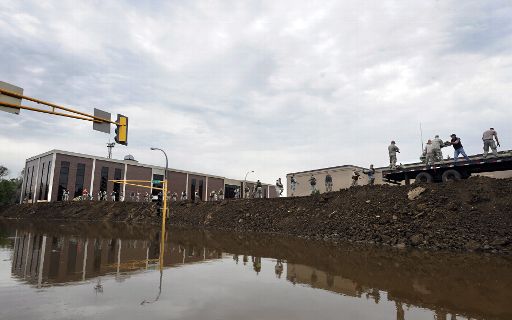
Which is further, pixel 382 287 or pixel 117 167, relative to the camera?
pixel 117 167

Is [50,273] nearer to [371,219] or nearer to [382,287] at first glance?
[382,287]

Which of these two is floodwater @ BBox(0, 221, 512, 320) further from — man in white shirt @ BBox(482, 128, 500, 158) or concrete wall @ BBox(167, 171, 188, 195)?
concrete wall @ BBox(167, 171, 188, 195)

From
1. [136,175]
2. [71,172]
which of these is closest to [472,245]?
[71,172]

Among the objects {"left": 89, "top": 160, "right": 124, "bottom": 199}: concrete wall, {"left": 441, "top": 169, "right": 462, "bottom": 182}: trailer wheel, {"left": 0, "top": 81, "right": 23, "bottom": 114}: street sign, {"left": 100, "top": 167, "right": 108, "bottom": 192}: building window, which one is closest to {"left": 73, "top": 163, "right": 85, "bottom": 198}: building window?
{"left": 89, "top": 160, "right": 124, "bottom": 199}: concrete wall

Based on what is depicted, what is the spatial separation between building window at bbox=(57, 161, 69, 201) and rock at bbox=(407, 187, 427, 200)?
5040cm

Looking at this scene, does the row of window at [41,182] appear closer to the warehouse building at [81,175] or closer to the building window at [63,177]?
the warehouse building at [81,175]

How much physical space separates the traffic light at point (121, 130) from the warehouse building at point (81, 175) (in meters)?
39.9

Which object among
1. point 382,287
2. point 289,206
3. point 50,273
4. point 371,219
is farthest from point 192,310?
point 289,206

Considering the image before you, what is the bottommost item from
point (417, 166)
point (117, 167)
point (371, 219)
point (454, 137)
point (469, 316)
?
point (469, 316)

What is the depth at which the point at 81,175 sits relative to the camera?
2035 inches

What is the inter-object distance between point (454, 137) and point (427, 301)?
13084mm

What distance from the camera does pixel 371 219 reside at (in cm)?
1755

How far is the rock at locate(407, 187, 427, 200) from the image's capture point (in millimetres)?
17234

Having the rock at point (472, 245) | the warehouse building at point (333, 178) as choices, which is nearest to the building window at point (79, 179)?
the warehouse building at point (333, 178)
